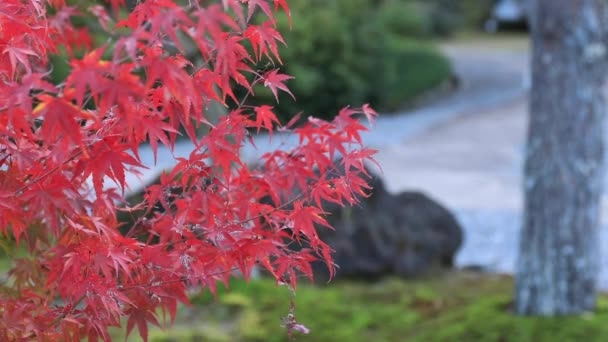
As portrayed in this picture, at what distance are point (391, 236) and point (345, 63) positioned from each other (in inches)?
355

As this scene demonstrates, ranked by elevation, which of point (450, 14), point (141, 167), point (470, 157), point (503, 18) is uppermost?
point (141, 167)

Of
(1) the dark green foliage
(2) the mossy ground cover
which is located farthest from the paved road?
(1) the dark green foliage

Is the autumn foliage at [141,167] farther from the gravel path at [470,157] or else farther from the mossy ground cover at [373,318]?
the gravel path at [470,157]

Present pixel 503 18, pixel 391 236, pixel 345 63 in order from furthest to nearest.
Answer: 1. pixel 503 18
2. pixel 345 63
3. pixel 391 236

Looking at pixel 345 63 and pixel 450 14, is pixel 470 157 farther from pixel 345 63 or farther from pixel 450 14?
pixel 450 14

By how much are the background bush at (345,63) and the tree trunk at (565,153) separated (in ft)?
28.2

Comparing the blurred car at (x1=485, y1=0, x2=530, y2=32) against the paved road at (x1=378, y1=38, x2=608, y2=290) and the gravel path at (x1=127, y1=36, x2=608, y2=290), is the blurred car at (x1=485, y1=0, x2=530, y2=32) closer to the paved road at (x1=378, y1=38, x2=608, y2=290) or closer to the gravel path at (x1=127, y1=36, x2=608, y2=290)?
the gravel path at (x1=127, y1=36, x2=608, y2=290)

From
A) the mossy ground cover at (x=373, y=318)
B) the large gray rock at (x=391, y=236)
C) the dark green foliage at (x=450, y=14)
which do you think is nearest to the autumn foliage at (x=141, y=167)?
the mossy ground cover at (x=373, y=318)

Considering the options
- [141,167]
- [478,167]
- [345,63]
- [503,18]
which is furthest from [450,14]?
[141,167]

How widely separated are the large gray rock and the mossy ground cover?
0.55 m

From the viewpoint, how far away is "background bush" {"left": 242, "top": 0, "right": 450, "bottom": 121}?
46.9 ft

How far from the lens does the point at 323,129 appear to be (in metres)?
2.31

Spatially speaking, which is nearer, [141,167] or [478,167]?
[141,167]

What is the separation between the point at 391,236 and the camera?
6.83 meters
